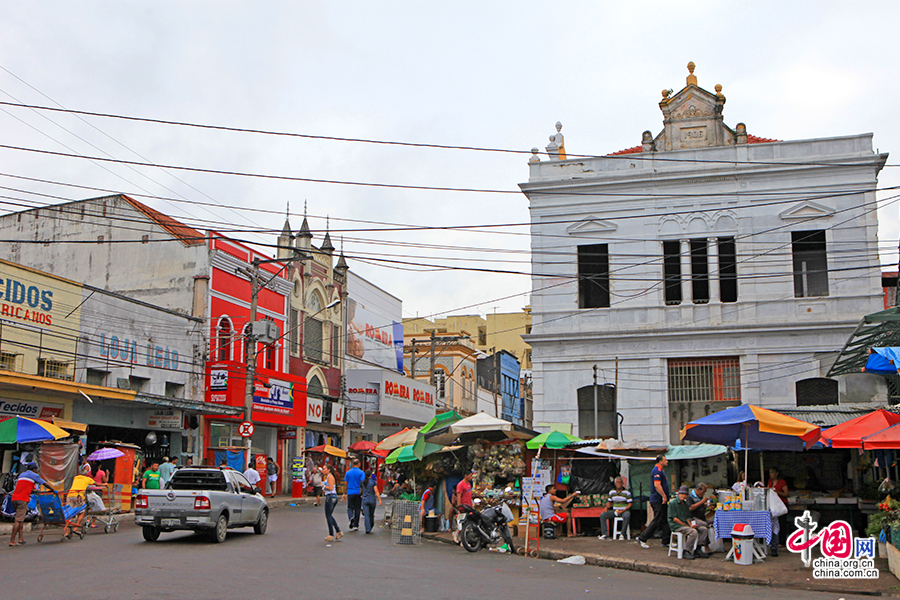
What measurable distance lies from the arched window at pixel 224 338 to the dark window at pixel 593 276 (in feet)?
50.1

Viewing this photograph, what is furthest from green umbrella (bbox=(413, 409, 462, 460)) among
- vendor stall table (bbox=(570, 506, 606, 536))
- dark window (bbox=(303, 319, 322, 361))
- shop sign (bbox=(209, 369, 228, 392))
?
dark window (bbox=(303, 319, 322, 361))

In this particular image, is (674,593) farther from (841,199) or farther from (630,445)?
(841,199)

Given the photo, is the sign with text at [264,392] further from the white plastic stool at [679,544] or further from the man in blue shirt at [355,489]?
the white plastic stool at [679,544]

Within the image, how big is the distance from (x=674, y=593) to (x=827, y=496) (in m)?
7.21

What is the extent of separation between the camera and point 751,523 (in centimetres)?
1455

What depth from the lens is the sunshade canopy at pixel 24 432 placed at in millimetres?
19875

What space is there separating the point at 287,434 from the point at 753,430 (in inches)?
1089

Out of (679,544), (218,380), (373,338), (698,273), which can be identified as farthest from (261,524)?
(373,338)

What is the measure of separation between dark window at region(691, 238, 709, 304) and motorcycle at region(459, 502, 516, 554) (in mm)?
12818

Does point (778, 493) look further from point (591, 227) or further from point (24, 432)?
point (24, 432)

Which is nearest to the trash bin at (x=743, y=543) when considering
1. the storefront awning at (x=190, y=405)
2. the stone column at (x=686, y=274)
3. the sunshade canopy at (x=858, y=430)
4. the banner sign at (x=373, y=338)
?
the sunshade canopy at (x=858, y=430)

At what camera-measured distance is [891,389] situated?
2220 cm

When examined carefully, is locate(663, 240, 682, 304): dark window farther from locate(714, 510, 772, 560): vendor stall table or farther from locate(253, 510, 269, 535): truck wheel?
locate(253, 510, 269, 535): truck wheel

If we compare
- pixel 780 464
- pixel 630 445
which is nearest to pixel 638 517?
pixel 630 445
